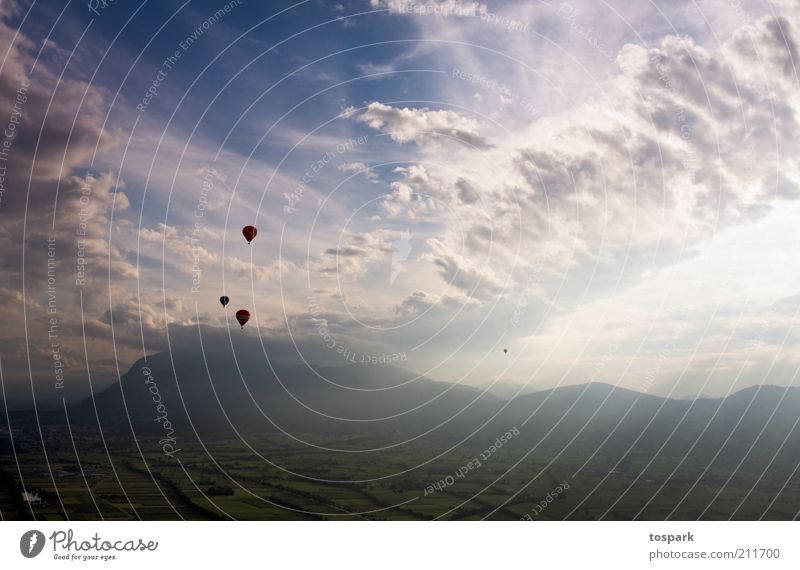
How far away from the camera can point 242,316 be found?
56281 millimetres

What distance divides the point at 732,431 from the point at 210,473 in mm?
137269

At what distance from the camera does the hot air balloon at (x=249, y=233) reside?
52031 millimetres

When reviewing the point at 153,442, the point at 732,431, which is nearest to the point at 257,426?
the point at 153,442

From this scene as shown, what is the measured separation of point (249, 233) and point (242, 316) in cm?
784

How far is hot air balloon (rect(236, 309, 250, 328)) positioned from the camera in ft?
183

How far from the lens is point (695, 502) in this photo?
98.9 m

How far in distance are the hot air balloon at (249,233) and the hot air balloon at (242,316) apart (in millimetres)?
7308

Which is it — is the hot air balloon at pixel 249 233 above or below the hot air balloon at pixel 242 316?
above

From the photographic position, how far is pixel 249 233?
5222 centimetres

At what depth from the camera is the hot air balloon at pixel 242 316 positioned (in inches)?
2195

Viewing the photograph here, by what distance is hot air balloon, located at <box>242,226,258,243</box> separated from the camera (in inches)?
2048

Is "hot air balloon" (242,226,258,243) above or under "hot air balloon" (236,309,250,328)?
above

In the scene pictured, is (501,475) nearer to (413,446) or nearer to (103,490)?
(413,446)

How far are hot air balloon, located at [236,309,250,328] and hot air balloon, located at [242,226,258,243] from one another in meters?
7.31
